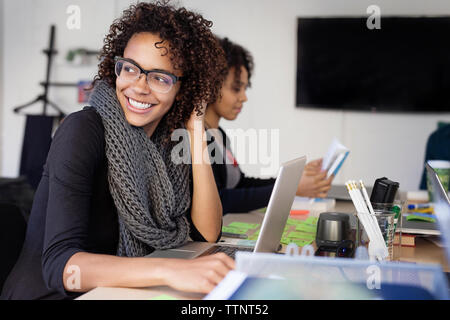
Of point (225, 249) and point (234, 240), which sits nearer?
point (225, 249)

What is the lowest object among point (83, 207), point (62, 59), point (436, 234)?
point (436, 234)

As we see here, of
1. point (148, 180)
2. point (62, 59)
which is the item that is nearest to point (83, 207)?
point (148, 180)

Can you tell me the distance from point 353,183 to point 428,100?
10.2ft

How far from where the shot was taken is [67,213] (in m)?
1.09

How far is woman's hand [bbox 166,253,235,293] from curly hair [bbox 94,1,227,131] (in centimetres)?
62

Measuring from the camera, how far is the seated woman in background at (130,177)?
3.42ft

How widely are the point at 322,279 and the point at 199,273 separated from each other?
27cm

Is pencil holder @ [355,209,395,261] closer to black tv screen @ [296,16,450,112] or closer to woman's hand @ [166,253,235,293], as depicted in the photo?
woman's hand @ [166,253,235,293]

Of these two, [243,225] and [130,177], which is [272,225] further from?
[243,225]

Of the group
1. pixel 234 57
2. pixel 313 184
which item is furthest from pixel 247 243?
pixel 234 57

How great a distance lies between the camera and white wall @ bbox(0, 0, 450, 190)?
163 inches

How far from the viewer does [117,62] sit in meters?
1.32

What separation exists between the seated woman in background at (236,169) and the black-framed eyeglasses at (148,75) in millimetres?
568

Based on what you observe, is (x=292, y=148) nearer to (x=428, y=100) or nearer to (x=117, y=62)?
(x=428, y=100)
